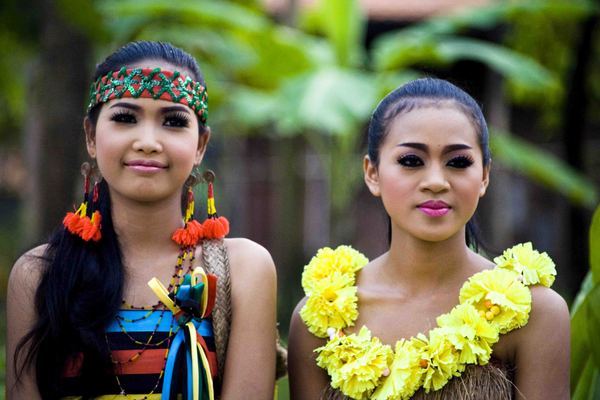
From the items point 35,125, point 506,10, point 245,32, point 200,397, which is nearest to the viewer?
point 200,397

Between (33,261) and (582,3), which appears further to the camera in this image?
(582,3)

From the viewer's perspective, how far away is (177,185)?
2.50 m

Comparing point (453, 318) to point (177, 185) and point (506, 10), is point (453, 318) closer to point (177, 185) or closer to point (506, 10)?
point (177, 185)

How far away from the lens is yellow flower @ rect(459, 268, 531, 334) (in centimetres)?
232

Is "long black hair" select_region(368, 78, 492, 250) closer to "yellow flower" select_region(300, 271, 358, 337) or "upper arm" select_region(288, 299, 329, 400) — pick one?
"yellow flower" select_region(300, 271, 358, 337)

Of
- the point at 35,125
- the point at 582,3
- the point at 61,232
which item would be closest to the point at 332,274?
the point at 61,232

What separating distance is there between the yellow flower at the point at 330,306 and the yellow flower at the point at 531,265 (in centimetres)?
44

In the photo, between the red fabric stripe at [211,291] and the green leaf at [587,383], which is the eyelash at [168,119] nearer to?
the red fabric stripe at [211,291]

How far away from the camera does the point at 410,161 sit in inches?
95.5

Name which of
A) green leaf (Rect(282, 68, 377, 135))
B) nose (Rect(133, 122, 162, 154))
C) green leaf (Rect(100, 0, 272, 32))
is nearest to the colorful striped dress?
nose (Rect(133, 122, 162, 154))

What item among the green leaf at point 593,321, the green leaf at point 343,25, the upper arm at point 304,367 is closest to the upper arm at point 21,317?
the upper arm at point 304,367

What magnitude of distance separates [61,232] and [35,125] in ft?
12.9

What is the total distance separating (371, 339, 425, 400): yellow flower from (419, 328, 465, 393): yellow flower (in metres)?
0.02

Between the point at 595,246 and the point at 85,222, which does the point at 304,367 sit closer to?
the point at 85,222
